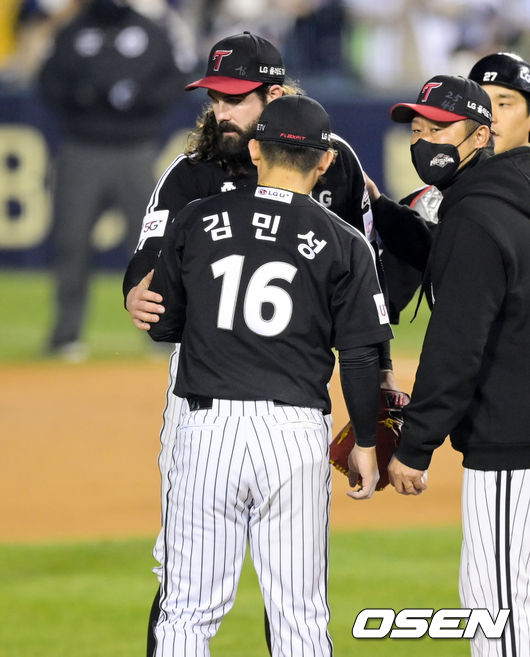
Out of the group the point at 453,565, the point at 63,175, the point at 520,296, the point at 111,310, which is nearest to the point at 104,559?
the point at 453,565

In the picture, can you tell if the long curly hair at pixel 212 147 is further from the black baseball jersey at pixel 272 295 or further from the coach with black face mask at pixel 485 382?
the coach with black face mask at pixel 485 382

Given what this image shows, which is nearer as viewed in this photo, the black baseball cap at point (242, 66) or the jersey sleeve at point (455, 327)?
the jersey sleeve at point (455, 327)

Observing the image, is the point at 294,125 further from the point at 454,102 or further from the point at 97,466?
the point at 97,466

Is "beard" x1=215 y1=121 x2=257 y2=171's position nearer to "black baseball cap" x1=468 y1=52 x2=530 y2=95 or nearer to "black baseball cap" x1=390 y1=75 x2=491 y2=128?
"black baseball cap" x1=390 y1=75 x2=491 y2=128

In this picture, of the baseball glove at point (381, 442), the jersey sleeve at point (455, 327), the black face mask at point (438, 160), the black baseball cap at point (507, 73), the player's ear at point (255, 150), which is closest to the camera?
the jersey sleeve at point (455, 327)

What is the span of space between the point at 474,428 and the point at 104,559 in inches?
130

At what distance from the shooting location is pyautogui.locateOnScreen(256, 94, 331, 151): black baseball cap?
3707mm

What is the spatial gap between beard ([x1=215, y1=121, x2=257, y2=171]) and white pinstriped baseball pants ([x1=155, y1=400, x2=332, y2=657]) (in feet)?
3.32

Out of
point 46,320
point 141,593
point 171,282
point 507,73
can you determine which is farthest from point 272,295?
point 46,320

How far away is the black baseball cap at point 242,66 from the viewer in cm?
425

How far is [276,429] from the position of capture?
3678 mm

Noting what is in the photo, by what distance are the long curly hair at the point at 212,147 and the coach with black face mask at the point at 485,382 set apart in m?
0.88

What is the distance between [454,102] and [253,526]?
142 centimetres

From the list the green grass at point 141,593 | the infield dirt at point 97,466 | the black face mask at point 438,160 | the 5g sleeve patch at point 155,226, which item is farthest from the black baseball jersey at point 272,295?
the infield dirt at point 97,466
